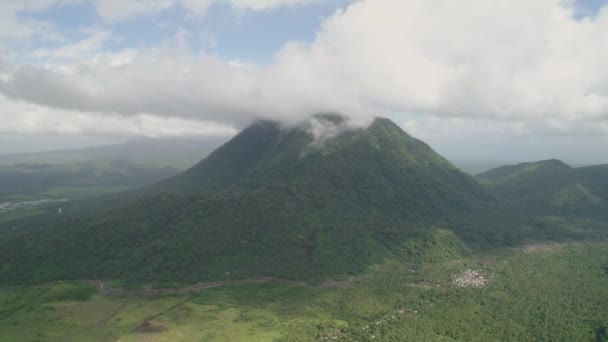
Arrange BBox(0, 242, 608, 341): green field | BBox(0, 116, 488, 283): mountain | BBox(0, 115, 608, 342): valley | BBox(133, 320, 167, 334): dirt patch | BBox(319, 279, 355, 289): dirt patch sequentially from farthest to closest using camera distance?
BBox(0, 116, 488, 283): mountain
BBox(319, 279, 355, 289): dirt patch
BBox(0, 115, 608, 342): valley
BBox(133, 320, 167, 334): dirt patch
BBox(0, 242, 608, 341): green field

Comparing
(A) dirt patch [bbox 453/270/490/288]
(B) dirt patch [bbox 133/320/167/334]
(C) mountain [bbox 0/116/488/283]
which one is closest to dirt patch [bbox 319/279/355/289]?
(C) mountain [bbox 0/116/488/283]

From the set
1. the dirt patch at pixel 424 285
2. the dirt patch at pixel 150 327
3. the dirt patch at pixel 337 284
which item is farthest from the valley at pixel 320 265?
the dirt patch at pixel 337 284

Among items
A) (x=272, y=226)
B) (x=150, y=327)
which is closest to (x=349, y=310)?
(x=150, y=327)

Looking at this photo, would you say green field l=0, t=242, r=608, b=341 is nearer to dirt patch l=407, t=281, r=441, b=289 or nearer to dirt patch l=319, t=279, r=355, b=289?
dirt patch l=407, t=281, r=441, b=289

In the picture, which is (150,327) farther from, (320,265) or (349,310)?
(320,265)

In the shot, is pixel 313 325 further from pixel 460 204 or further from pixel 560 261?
pixel 460 204

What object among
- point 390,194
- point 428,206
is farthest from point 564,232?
point 390,194
